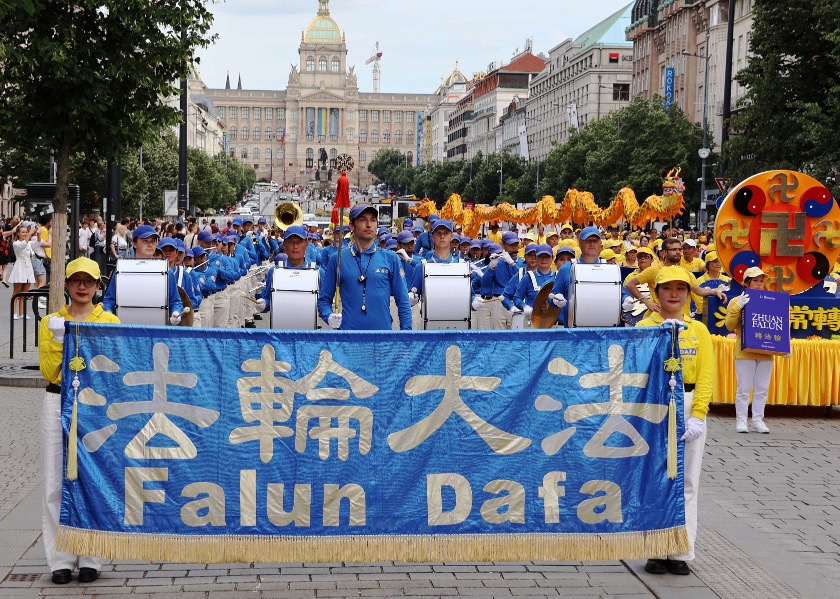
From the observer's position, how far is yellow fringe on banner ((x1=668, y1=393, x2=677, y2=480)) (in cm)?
668

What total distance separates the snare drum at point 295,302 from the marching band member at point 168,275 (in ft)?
3.35

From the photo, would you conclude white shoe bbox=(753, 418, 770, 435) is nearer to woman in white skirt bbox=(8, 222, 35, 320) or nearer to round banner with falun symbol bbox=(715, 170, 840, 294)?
round banner with falun symbol bbox=(715, 170, 840, 294)

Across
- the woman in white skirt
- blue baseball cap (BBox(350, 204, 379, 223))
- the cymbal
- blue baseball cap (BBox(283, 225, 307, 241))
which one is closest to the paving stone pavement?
blue baseball cap (BBox(350, 204, 379, 223))

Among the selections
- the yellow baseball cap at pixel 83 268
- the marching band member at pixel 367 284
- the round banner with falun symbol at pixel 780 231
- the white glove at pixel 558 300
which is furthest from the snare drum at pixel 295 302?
the round banner with falun symbol at pixel 780 231

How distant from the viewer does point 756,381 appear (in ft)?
41.6

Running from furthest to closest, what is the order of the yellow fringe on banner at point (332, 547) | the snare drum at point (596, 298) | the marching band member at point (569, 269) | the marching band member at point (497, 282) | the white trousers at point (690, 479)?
the marching band member at point (497, 282), the marching band member at point (569, 269), the snare drum at point (596, 298), the white trousers at point (690, 479), the yellow fringe on banner at point (332, 547)

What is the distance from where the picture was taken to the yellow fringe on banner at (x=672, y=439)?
6676 mm

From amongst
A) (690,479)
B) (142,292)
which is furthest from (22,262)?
(690,479)

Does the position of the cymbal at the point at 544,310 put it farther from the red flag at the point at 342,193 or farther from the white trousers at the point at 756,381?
the red flag at the point at 342,193

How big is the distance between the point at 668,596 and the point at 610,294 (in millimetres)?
6068

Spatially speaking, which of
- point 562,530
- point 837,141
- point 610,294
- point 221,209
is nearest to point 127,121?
point 610,294

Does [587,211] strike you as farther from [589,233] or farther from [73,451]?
[73,451]

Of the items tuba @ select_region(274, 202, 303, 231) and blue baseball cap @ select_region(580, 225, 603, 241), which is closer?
blue baseball cap @ select_region(580, 225, 603, 241)

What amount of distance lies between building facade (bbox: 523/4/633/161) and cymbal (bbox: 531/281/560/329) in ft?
288
